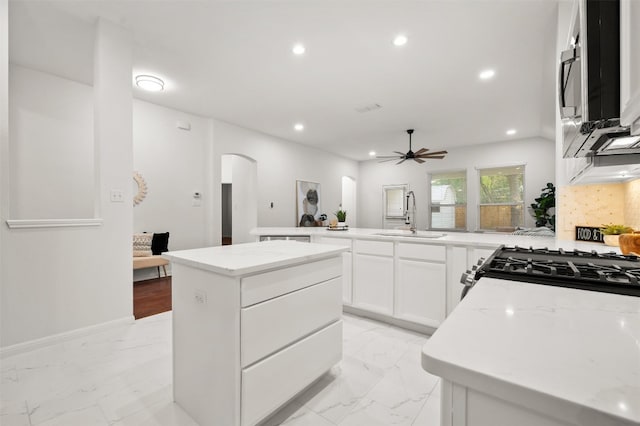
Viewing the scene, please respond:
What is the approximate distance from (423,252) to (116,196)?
9.57 feet

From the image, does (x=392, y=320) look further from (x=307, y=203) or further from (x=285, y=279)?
(x=307, y=203)

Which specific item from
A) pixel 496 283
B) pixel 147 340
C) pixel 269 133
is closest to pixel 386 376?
pixel 496 283

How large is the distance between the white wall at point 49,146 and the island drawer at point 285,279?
334 centimetres

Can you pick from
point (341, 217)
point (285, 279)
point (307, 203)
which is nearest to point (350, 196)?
point (307, 203)

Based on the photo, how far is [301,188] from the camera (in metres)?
6.73

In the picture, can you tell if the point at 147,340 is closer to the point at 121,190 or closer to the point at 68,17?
the point at 121,190

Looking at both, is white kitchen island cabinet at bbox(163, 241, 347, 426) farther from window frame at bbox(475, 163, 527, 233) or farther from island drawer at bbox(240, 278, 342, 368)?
window frame at bbox(475, 163, 527, 233)

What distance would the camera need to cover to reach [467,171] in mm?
7070

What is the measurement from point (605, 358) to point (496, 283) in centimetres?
49

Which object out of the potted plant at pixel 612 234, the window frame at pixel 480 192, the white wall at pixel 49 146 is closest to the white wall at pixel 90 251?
the white wall at pixel 49 146

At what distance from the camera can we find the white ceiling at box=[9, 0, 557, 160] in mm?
2414

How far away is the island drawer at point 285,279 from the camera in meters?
1.37

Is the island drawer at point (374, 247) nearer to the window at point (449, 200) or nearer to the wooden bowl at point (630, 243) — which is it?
the wooden bowl at point (630, 243)

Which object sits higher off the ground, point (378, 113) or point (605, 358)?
point (378, 113)
